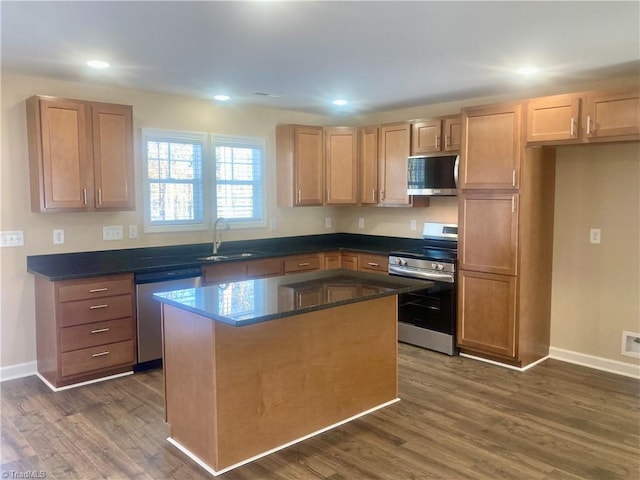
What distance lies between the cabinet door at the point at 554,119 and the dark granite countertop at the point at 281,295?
5.48 feet

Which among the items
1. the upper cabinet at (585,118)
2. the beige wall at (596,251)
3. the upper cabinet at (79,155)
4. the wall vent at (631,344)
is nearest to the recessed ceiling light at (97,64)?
the upper cabinet at (79,155)

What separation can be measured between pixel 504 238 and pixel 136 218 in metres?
3.25

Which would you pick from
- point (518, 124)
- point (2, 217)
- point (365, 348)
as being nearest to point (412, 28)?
point (518, 124)

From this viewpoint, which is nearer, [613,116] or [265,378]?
[265,378]

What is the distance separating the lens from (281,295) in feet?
9.60

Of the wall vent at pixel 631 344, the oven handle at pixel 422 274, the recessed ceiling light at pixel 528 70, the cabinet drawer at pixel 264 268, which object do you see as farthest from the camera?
the cabinet drawer at pixel 264 268

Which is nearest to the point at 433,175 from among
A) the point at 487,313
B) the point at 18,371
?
the point at 487,313

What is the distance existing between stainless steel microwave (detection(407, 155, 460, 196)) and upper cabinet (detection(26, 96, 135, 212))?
104 inches

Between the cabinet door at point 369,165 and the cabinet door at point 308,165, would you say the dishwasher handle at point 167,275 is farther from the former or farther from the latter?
the cabinet door at point 369,165

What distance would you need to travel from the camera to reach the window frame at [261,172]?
16.8 ft

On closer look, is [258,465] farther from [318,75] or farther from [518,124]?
[518,124]

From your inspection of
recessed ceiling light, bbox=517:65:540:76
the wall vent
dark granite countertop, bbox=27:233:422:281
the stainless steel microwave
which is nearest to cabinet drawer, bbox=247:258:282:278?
dark granite countertop, bbox=27:233:422:281

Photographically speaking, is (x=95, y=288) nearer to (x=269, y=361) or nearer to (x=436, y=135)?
(x=269, y=361)

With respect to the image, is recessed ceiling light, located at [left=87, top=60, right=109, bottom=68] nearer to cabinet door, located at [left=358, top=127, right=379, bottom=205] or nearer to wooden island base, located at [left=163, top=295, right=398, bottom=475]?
wooden island base, located at [left=163, top=295, right=398, bottom=475]
